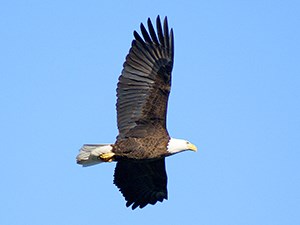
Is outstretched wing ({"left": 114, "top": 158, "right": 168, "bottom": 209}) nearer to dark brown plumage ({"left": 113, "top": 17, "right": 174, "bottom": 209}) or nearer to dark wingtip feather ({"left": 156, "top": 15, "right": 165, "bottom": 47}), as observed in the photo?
dark brown plumage ({"left": 113, "top": 17, "right": 174, "bottom": 209})

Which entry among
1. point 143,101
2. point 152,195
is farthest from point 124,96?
point 152,195

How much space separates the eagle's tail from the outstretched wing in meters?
0.68

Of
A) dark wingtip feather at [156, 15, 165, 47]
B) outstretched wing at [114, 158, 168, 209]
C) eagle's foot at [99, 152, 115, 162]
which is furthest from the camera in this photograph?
outstretched wing at [114, 158, 168, 209]

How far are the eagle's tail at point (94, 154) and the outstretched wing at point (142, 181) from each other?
0.68 metres

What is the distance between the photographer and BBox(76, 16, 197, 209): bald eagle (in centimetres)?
2127

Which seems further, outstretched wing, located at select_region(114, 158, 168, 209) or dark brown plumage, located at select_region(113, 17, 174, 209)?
outstretched wing, located at select_region(114, 158, 168, 209)

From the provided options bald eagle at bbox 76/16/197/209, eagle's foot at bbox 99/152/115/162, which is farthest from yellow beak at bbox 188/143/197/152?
eagle's foot at bbox 99/152/115/162

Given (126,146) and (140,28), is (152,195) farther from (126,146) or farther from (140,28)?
(140,28)

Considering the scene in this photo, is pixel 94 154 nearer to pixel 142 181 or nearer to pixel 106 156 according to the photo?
pixel 106 156

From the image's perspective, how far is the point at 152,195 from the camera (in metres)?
22.3

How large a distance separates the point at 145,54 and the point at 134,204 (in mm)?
2547

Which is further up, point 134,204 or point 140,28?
point 140,28

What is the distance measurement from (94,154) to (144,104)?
110 centimetres

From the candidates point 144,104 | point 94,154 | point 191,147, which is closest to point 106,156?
point 94,154
